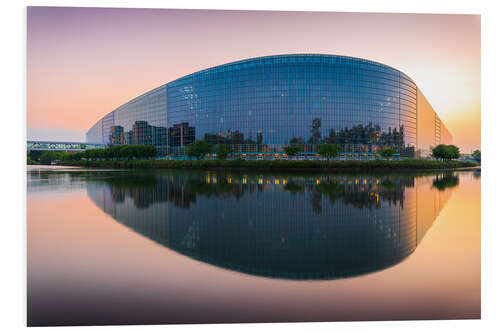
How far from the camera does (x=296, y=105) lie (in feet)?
236

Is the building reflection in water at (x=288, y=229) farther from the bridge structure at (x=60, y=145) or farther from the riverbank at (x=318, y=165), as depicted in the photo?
the bridge structure at (x=60, y=145)

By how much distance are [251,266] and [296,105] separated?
69065 millimetres

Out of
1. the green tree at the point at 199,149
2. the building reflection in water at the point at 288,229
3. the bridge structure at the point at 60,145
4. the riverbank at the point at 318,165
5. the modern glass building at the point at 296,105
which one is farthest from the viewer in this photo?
the bridge structure at the point at 60,145

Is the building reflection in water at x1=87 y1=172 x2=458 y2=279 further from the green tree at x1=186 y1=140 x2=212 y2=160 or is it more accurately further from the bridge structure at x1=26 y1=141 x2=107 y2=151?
the bridge structure at x1=26 y1=141 x2=107 y2=151

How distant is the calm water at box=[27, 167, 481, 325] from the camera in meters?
5.36

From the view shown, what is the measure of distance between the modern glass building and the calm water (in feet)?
201

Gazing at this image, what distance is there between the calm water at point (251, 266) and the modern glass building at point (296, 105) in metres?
61.3

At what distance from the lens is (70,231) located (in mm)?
10133

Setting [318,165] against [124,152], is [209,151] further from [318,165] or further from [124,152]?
[318,165]

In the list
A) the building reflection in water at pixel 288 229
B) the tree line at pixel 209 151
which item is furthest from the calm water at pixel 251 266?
the tree line at pixel 209 151

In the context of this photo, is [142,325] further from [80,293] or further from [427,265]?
[427,265]

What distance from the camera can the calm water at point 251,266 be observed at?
5363 mm

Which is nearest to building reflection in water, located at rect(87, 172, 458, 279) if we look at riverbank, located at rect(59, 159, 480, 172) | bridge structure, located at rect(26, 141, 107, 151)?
riverbank, located at rect(59, 159, 480, 172)
